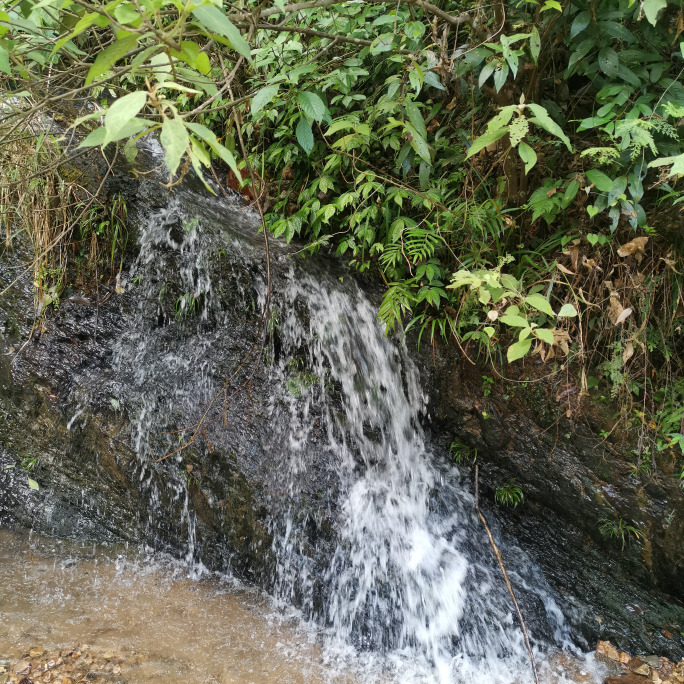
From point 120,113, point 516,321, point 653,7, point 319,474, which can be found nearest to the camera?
point 120,113

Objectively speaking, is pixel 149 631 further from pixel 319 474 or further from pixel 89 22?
pixel 89 22

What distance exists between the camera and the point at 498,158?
2.96 metres

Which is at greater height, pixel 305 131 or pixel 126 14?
pixel 305 131

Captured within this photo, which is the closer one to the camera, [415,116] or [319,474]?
[415,116]

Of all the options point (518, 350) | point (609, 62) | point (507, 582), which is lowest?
point (507, 582)

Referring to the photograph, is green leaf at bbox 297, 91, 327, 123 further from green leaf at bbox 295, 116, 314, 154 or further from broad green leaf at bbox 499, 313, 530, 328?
broad green leaf at bbox 499, 313, 530, 328

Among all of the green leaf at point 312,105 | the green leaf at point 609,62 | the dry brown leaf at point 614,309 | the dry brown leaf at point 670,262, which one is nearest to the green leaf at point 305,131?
the green leaf at point 312,105

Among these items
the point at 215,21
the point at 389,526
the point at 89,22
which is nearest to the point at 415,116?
the point at 215,21

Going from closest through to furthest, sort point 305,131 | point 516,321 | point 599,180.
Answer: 1. point 516,321
2. point 599,180
3. point 305,131

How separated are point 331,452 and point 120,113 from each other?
2626mm

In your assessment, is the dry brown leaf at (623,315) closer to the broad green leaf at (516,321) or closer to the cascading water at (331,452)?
the broad green leaf at (516,321)

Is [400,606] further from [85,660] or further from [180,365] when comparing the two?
[180,365]

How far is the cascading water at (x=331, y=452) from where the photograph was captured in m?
2.83

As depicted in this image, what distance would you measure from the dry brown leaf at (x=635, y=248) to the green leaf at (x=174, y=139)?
2428mm
